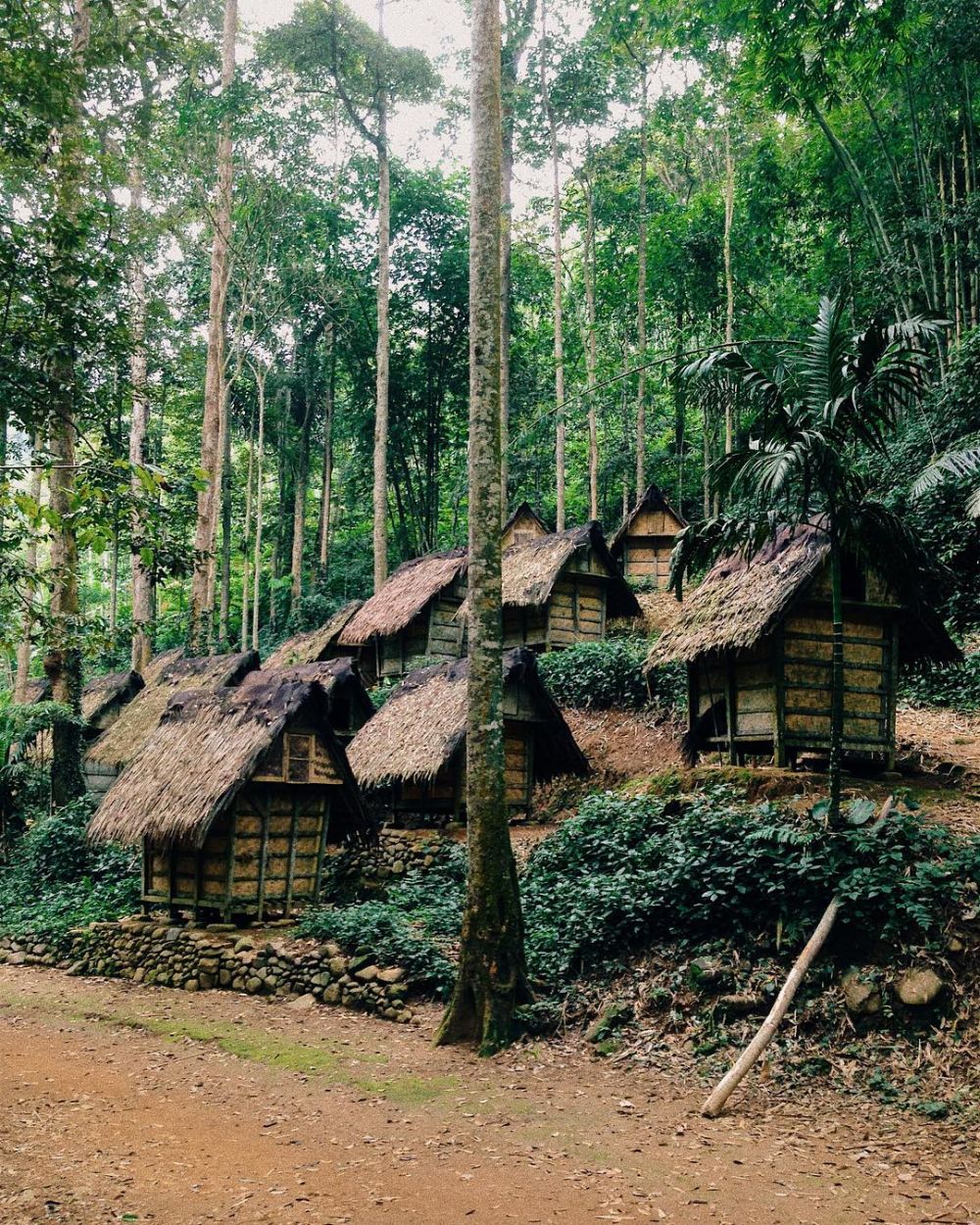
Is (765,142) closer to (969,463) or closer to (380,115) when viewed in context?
(380,115)

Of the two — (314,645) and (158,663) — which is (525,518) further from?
(158,663)

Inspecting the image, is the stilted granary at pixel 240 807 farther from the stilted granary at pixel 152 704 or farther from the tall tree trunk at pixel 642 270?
the tall tree trunk at pixel 642 270

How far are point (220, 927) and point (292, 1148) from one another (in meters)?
6.17

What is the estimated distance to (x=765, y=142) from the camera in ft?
84.5

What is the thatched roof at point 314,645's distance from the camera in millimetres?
24250

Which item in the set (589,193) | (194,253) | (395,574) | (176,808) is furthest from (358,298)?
(176,808)

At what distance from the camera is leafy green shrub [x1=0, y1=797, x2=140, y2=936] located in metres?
13.9

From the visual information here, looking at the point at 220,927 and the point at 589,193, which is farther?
the point at 589,193

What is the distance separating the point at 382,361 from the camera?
24.9 meters

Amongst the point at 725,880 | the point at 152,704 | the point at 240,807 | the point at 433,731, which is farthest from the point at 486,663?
the point at 152,704

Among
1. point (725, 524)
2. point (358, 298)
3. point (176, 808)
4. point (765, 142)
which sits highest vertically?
point (765, 142)

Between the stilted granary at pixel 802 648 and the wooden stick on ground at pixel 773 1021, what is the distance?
3.83 m

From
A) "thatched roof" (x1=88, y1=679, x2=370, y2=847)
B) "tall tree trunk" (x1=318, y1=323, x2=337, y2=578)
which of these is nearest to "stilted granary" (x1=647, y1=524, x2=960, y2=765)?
"thatched roof" (x1=88, y1=679, x2=370, y2=847)

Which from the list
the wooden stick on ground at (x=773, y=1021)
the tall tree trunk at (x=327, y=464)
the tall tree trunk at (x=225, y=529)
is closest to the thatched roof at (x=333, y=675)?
the wooden stick on ground at (x=773, y=1021)
